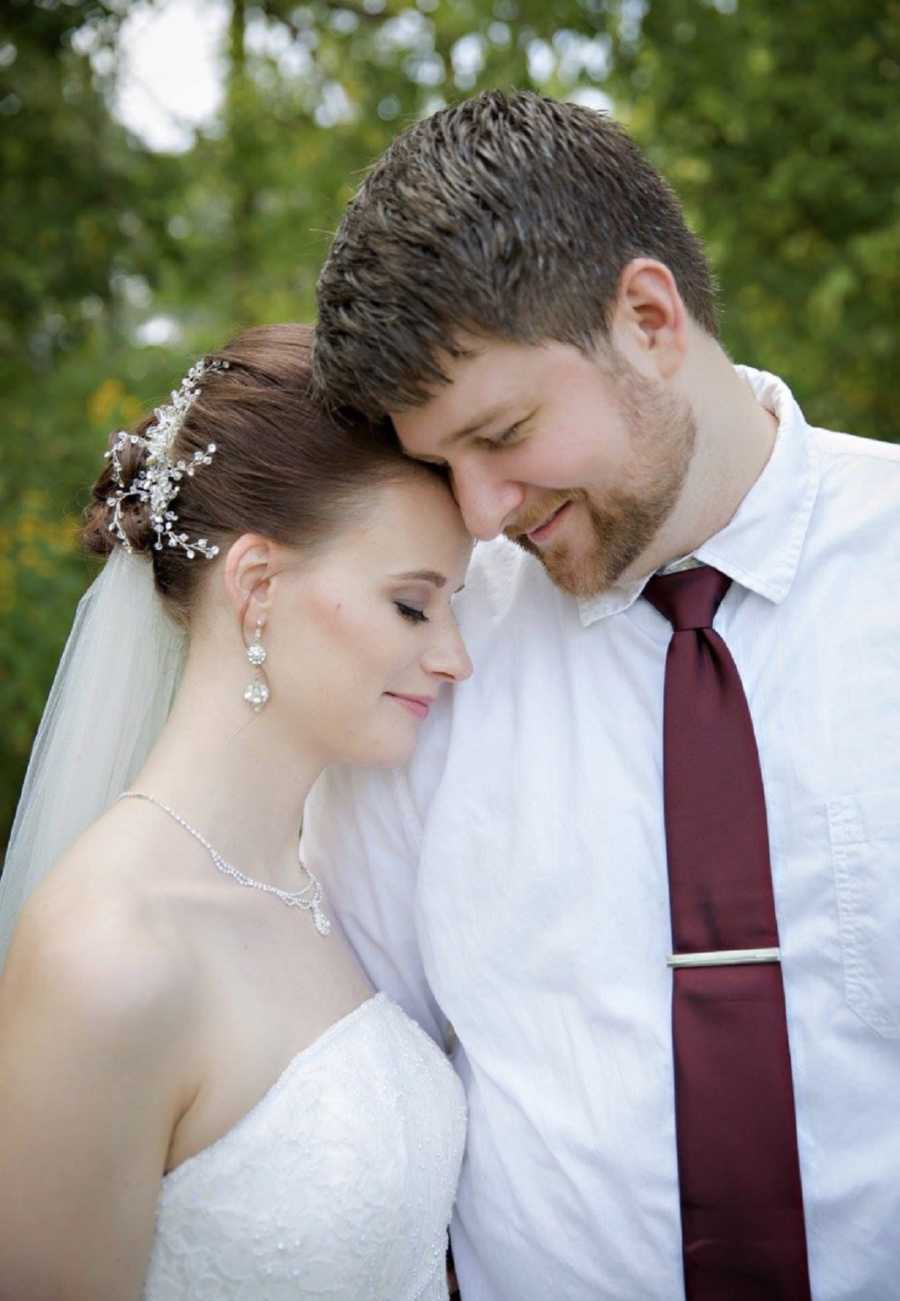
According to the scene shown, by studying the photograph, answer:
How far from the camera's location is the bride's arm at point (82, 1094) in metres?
2.10

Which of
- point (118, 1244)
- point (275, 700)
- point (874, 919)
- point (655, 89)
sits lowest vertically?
point (118, 1244)

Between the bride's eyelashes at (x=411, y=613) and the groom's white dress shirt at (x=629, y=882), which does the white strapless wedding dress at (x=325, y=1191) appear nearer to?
the groom's white dress shirt at (x=629, y=882)

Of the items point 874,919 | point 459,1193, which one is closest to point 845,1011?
point 874,919

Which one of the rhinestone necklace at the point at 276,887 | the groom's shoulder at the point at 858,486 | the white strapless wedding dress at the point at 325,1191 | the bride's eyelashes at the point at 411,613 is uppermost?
the groom's shoulder at the point at 858,486

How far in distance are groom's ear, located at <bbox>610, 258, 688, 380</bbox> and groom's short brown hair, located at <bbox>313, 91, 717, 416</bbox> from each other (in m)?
0.03

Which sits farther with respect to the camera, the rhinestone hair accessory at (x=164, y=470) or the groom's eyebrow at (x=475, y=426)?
the rhinestone hair accessory at (x=164, y=470)

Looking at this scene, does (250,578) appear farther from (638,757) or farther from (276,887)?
(638,757)

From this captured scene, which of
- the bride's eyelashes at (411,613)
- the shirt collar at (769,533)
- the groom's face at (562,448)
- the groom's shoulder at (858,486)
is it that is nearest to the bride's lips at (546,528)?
the groom's face at (562,448)

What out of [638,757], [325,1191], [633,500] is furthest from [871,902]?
[325,1191]

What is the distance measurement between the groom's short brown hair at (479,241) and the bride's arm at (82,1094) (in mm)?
1061

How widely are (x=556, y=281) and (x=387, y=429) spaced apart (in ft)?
1.57

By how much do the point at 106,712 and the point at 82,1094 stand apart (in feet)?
3.05

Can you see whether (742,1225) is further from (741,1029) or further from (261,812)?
(261,812)

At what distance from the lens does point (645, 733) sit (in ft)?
8.24
